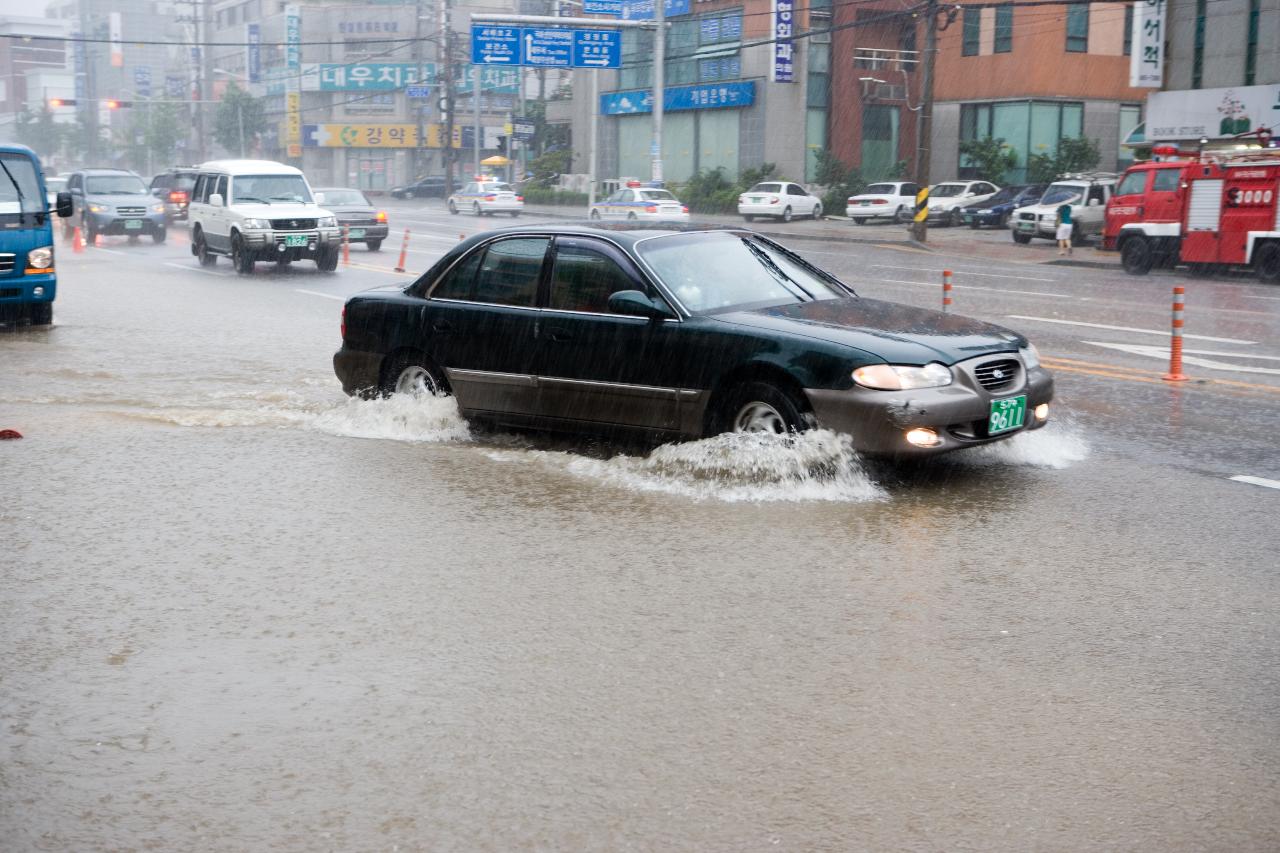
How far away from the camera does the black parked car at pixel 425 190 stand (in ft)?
272

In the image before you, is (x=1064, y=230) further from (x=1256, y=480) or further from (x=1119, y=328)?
(x=1256, y=480)

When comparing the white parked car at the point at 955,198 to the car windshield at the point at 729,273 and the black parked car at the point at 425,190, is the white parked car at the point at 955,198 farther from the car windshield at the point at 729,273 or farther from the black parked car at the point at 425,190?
the black parked car at the point at 425,190

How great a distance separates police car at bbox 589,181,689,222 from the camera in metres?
43.6

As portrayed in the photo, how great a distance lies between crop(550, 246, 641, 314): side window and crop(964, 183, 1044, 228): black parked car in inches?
1475

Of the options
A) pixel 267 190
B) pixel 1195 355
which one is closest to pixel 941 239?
pixel 267 190

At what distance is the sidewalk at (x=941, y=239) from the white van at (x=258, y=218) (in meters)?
8.43

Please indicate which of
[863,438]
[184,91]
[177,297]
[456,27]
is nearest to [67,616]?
[863,438]

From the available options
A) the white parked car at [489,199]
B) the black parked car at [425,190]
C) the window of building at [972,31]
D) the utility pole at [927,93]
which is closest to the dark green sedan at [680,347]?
the utility pole at [927,93]

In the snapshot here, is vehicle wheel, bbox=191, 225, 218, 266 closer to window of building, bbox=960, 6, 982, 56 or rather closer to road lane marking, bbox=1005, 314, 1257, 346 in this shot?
road lane marking, bbox=1005, 314, 1257, 346

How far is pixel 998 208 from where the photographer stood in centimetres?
4459

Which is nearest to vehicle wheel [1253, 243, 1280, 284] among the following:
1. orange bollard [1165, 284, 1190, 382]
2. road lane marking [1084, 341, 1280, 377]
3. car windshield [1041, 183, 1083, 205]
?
road lane marking [1084, 341, 1280, 377]

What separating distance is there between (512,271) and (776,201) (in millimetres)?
39999

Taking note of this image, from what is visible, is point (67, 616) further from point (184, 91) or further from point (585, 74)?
point (184, 91)

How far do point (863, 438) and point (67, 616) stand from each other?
4.04 metres
